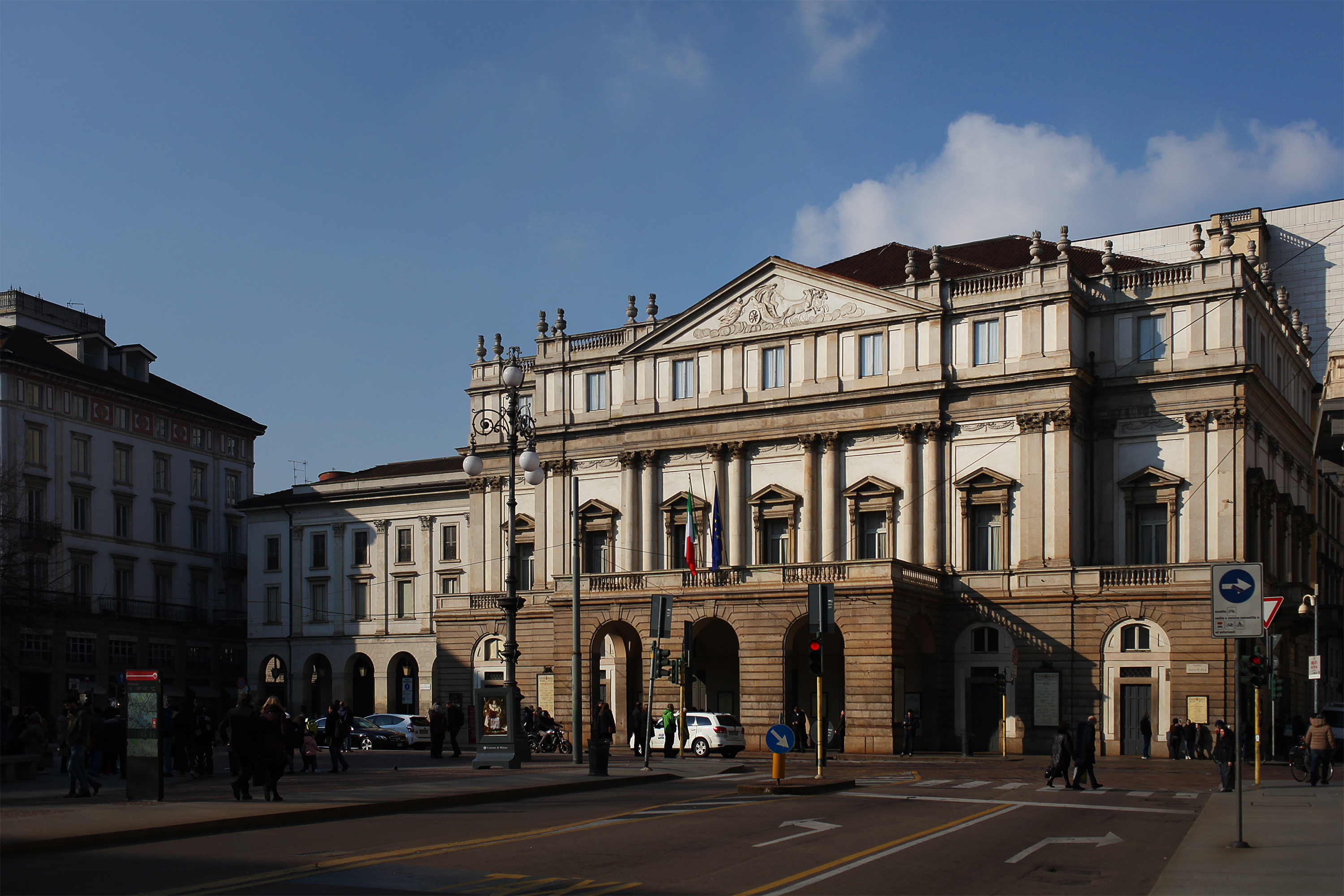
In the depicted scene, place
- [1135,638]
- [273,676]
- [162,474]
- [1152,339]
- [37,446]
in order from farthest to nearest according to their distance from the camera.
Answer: [273,676]
[162,474]
[37,446]
[1152,339]
[1135,638]

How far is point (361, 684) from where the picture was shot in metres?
79.9

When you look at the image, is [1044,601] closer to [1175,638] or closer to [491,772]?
[1175,638]

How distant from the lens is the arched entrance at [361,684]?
79.4 m

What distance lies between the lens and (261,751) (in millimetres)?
23953

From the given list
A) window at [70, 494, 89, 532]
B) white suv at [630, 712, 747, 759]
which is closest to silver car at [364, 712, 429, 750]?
white suv at [630, 712, 747, 759]

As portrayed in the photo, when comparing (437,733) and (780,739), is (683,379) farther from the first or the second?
(780,739)

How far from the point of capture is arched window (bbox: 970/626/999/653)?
54.2 m

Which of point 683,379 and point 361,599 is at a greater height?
point 683,379

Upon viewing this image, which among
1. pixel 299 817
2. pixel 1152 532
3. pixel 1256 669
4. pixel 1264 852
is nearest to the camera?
pixel 1264 852

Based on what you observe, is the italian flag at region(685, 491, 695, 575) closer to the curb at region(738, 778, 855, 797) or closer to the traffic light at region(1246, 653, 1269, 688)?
the curb at region(738, 778, 855, 797)

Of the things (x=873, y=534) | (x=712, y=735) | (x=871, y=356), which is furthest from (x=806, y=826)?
(x=871, y=356)

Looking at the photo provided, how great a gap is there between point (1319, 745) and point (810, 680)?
90.1 ft

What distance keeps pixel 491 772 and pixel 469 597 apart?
35.5 m

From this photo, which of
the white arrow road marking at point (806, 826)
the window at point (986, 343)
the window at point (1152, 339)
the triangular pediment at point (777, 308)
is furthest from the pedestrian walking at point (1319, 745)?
the triangular pediment at point (777, 308)
